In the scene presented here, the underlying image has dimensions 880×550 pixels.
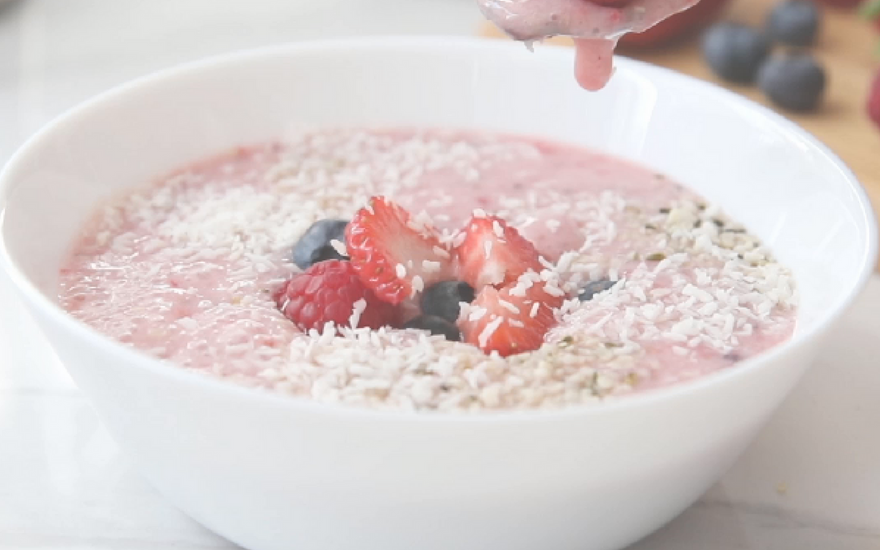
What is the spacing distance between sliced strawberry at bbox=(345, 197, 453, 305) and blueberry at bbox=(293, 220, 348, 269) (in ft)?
0.20

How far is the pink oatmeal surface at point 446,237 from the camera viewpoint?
124 centimetres

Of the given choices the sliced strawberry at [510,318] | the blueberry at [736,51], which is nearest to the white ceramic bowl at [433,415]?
the sliced strawberry at [510,318]

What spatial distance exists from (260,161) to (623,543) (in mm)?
948

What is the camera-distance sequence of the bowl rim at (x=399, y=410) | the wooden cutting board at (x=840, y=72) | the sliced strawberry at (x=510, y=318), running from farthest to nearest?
the wooden cutting board at (x=840, y=72), the sliced strawberry at (x=510, y=318), the bowl rim at (x=399, y=410)

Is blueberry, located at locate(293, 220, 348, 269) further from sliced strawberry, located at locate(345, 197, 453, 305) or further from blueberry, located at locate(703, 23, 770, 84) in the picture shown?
blueberry, located at locate(703, 23, 770, 84)

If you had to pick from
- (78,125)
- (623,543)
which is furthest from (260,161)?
(623,543)

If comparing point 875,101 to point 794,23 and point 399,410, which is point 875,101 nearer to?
point 794,23

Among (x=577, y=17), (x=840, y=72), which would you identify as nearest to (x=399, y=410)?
(x=577, y=17)

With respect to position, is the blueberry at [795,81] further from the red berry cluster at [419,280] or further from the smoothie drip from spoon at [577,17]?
the smoothie drip from spoon at [577,17]

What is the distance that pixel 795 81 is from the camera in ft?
8.17

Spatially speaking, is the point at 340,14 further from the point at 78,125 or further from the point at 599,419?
the point at 599,419

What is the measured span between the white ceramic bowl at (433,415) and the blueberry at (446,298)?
36 centimetres

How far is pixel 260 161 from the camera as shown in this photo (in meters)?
1.90

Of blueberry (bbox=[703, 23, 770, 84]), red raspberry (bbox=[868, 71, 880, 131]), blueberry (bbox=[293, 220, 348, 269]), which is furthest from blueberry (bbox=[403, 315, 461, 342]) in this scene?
→ blueberry (bbox=[703, 23, 770, 84])
